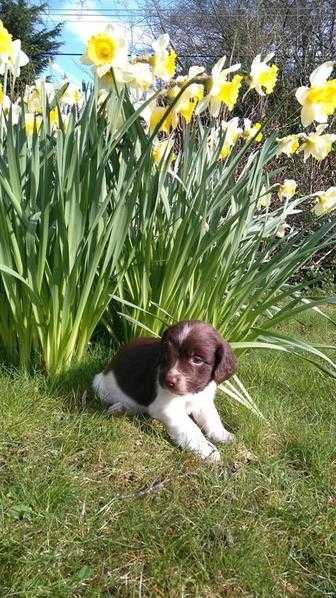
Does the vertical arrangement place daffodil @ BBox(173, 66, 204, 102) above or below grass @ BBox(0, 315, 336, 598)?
above

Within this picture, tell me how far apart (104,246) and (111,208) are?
244 mm

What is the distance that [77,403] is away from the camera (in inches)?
101

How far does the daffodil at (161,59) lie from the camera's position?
2.42 metres

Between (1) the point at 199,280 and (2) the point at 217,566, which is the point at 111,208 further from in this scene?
(2) the point at 217,566

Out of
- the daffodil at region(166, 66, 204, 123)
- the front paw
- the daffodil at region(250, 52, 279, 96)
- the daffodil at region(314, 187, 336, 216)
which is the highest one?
the daffodil at region(250, 52, 279, 96)

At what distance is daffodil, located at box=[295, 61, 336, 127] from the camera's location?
2.53 metres

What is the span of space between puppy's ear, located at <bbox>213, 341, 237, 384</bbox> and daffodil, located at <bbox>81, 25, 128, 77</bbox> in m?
1.21

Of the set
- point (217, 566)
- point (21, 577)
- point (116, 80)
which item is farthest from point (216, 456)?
point (116, 80)

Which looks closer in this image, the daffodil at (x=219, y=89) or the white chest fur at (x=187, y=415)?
the white chest fur at (x=187, y=415)

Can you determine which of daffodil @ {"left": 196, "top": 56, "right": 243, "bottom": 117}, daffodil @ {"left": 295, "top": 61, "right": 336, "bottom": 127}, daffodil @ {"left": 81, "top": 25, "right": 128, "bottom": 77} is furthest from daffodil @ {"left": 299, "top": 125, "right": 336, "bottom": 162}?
A: daffodil @ {"left": 81, "top": 25, "right": 128, "bottom": 77}

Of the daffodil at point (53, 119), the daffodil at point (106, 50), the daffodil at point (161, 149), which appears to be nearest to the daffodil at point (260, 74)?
the daffodil at point (161, 149)

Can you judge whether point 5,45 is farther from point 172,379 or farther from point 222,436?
point 222,436

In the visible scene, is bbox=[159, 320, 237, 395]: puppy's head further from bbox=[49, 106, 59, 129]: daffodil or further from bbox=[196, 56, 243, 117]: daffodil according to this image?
bbox=[49, 106, 59, 129]: daffodil

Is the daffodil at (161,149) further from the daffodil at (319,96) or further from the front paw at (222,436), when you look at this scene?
the front paw at (222,436)
